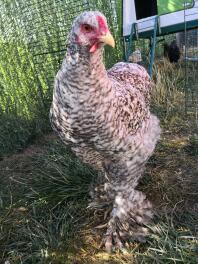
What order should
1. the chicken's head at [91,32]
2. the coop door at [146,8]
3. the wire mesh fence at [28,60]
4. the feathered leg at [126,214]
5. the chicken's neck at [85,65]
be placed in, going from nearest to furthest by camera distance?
the chicken's head at [91,32], the chicken's neck at [85,65], the feathered leg at [126,214], the wire mesh fence at [28,60], the coop door at [146,8]

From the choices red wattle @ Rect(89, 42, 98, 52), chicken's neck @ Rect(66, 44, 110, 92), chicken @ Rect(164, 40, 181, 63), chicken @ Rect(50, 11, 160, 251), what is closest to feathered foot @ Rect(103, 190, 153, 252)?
chicken @ Rect(50, 11, 160, 251)

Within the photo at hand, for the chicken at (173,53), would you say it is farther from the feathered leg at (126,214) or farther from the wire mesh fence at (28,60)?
the feathered leg at (126,214)

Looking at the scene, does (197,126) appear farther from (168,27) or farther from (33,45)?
(33,45)

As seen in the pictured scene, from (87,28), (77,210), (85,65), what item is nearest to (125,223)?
(77,210)

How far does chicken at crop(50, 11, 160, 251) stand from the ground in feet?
0.58

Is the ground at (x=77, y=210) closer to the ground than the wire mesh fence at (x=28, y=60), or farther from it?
closer to the ground

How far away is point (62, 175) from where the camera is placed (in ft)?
12.1

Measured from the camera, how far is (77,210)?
3.46 metres

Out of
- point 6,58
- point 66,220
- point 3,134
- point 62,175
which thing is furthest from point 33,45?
point 66,220

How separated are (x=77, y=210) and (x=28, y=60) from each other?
9.30 feet

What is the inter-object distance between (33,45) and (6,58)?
1.45 ft

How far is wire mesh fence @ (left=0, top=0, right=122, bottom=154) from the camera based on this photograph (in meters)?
5.27

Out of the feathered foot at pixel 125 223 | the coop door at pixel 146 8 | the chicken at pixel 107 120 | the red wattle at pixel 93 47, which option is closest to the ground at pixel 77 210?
the feathered foot at pixel 125 223

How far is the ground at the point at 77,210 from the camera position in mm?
2811
